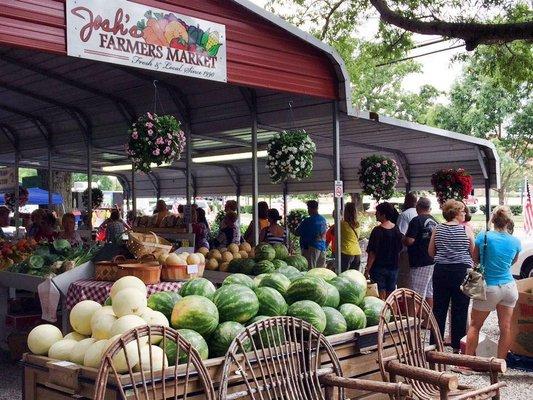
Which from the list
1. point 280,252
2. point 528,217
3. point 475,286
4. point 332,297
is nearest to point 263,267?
point 280,252

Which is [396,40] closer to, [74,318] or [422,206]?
[422,206]

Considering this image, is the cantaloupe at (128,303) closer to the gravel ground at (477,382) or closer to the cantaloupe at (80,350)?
the cantaloupe at (80,350)

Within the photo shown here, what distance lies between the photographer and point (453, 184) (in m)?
10.2

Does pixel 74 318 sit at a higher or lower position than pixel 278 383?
higher

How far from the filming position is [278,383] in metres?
3.16

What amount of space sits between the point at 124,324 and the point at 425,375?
1.65 metres

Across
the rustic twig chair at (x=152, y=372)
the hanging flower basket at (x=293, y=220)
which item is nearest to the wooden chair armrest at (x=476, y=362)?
the rustic twig chair at (x=152, y=372)

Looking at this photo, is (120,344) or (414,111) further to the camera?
(414,111)

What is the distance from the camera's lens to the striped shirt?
6762 mm

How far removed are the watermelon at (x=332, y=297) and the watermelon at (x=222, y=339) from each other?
0.83m

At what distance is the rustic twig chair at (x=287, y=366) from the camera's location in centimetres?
302

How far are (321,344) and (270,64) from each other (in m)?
4.48

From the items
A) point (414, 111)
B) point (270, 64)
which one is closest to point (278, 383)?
point (270, 64)

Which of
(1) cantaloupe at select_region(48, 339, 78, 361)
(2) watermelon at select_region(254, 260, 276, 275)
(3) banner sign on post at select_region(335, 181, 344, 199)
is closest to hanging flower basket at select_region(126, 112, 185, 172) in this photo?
(2) watermelon at select_region(254, 260, 276, 275)
